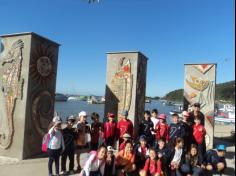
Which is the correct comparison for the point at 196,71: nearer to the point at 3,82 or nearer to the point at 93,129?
the point at 93,129

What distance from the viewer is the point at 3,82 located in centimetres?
945

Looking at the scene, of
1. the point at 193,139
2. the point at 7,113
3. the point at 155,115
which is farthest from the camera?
the point at 7,113

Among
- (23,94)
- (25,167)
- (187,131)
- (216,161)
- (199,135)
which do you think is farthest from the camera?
(23,94)

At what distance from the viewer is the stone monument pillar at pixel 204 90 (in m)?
12.6

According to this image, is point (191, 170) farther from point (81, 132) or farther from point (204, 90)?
point (204, 90)

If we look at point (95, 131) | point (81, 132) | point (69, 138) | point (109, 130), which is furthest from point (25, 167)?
point (109, 130)

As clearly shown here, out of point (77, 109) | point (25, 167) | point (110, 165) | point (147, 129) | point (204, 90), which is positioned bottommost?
point (25, 167)

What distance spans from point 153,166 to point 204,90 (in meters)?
6.98

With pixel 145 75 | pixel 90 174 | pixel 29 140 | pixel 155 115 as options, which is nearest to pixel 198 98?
pixel 145 75

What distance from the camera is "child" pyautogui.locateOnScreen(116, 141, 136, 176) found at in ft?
21.9

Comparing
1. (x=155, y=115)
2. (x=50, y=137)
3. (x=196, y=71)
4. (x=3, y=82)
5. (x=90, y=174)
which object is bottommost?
(x=90, y=174)

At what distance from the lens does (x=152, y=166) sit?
256 inches

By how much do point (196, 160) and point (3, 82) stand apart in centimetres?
595

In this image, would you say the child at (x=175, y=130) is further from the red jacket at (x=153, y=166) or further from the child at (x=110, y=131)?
the child at (x=110, y=131)
